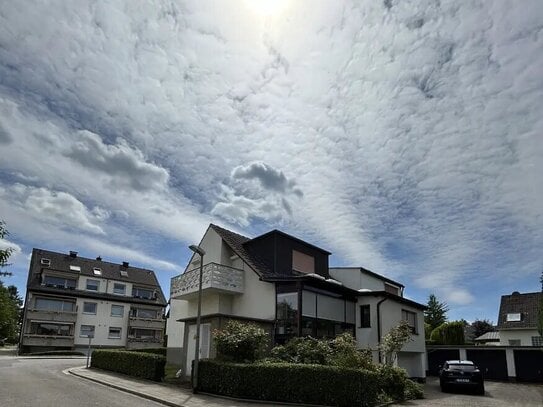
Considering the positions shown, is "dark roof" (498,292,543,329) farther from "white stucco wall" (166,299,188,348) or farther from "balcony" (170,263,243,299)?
"white stucco wall" (166,299,188,348)

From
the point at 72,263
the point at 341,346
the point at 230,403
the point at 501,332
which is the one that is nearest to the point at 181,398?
the point at 230,403

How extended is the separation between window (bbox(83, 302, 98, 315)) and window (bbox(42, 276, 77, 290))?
2368 mm

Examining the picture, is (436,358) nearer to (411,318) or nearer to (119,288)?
(411,318)

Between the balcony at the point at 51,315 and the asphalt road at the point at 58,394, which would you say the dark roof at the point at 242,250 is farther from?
the balcony at the point at 51,315

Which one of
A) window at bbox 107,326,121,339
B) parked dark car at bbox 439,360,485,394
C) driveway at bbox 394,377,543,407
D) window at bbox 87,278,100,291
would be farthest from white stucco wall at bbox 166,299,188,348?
window at bbox 87,278,100,291

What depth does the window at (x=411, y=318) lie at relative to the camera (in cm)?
2756

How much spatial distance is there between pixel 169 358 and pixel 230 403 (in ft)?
46.3

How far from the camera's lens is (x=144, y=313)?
55.0 m

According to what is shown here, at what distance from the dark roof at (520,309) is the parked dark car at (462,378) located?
2422 cm

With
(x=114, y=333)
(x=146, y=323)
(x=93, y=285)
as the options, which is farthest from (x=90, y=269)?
(x=146, y=323)

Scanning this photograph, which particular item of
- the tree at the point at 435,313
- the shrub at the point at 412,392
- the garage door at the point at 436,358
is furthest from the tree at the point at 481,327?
the shrub at the point at 412,392

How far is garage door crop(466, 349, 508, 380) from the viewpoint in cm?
3055

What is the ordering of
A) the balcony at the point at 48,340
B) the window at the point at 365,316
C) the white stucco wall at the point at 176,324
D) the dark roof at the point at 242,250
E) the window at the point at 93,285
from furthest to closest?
the window at the point at 93,285 < the balcony at the point at 48,340 < the white stucco wall at the point at 176,324 < the window at the point at 365,316 < the dark roof at the point at 242,250

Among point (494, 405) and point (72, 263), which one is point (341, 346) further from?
point (72, 263)
